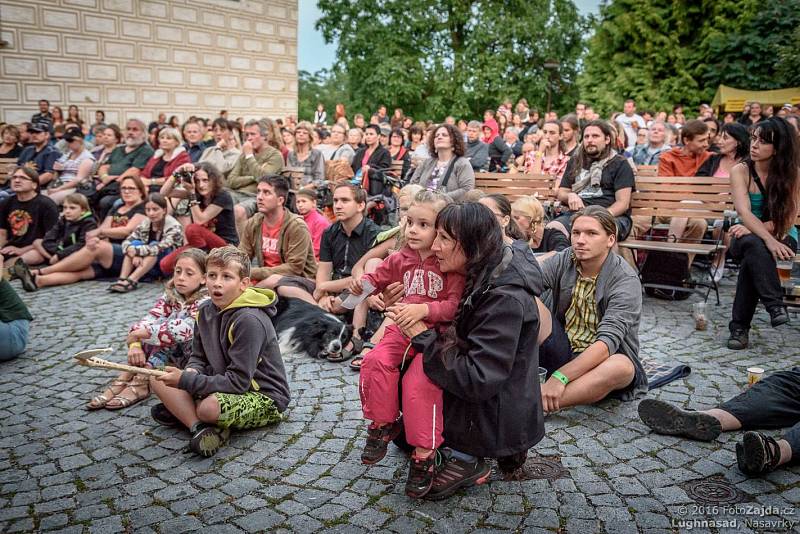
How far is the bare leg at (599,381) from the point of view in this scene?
14.6 feet

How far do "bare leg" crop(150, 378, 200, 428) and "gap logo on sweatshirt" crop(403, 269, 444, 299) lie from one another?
4.99 feet

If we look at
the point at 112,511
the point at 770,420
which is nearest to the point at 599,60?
→ the point at 770,420

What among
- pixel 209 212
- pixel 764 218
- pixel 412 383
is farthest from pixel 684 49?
pixel 412 383

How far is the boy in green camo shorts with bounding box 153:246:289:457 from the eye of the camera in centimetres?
406

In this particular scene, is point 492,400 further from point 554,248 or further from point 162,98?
point 162,98

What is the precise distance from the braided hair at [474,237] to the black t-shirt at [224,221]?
5.20 metres

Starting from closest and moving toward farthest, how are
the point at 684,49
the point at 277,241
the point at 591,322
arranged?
the point at 591,322 → the point at 277,241 → the point at 684,49

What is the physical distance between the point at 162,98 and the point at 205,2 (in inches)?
135

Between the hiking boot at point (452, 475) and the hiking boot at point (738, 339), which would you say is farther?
the hiking boot at point (738, 339)

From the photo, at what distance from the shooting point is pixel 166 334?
496 cm

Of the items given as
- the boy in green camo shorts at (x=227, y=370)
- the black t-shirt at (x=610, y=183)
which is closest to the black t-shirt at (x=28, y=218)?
the boy in green camo shorts at (x=227, y=370)

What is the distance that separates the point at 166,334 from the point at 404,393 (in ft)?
7.40

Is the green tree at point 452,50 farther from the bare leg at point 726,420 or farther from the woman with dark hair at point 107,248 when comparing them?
the bare leg at point 726,420

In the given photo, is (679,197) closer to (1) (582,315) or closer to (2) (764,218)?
(2) (764,218)
